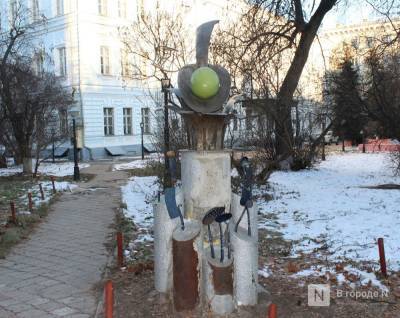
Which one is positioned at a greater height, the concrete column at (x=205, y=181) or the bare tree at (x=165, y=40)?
the bare tree at (x=165, y=40)

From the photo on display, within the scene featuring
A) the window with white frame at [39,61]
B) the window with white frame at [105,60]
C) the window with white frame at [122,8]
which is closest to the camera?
the window with white frame at [39,61]

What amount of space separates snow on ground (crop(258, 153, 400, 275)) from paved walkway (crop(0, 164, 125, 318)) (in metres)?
3.32

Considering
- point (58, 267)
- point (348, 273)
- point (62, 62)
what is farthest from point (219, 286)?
point (62, 62)

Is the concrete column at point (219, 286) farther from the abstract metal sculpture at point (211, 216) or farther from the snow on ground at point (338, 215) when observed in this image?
the snow on ground at point (338, 215)

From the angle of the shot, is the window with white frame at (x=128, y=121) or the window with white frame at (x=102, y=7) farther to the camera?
the window with white frame at (x=128, y=121)

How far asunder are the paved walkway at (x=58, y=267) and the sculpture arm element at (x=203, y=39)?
3075mm

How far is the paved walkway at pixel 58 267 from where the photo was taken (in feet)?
18.7

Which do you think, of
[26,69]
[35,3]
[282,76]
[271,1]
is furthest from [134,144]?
[271,1]

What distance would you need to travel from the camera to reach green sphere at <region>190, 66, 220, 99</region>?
5344 millimetres

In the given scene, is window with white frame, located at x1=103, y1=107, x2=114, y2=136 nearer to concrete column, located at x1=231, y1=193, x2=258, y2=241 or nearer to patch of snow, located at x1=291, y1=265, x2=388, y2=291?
patch of snow, located at x1=291, y1=265, x2=388, y2=291

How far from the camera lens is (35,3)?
37.4 meters

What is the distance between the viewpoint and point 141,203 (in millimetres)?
13719

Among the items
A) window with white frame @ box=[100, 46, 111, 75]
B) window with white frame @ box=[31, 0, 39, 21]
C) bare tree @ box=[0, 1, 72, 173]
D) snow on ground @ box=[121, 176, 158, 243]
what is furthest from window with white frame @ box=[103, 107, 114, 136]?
snow on ground @ box=[121, 176, 158, 243]

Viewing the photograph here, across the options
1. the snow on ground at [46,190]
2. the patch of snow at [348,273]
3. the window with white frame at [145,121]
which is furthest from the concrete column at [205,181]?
the window with white frame at [145,121]
